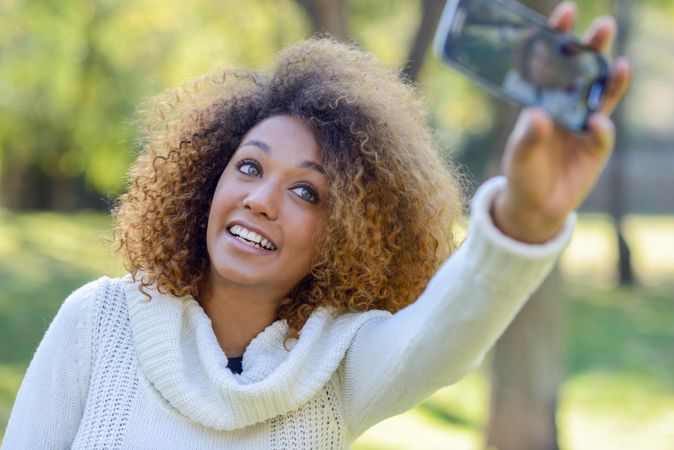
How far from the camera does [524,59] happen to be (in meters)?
1.44

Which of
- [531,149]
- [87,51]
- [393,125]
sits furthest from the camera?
[87,51]

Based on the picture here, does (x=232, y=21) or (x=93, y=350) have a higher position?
(x=93, y=350)

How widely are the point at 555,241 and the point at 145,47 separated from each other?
1262 centimetres

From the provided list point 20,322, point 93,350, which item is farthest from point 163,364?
point 20,322

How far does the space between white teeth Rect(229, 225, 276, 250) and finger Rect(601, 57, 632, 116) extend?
918 mm

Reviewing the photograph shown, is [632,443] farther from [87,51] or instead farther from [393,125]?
[87,51]

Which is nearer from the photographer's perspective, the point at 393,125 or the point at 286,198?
the point at 286,198

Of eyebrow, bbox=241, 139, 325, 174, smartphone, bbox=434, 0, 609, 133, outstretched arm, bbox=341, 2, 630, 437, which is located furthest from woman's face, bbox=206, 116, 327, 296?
smartphone, bbox=434, 0, 609, 133

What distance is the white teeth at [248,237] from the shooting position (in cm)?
215

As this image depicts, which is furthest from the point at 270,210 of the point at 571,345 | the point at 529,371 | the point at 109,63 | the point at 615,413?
the point at 109,63

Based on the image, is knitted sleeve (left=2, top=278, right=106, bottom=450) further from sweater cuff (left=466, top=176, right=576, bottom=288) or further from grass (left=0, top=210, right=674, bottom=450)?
sweater cuff (left=466, top=176, right=576, bottom=288)

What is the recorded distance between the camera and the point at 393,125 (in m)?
2.36

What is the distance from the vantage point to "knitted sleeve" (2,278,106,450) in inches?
85.7

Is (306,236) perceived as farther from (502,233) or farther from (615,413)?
(615,413)
